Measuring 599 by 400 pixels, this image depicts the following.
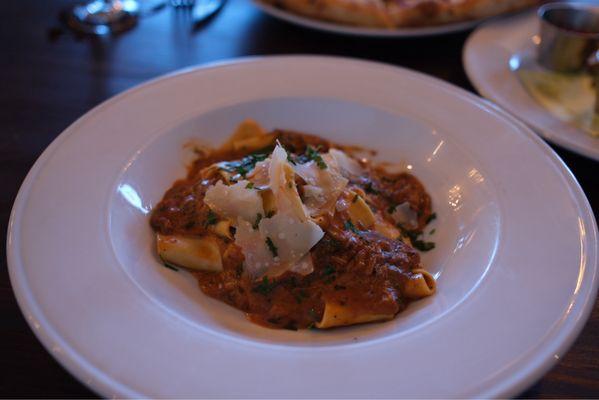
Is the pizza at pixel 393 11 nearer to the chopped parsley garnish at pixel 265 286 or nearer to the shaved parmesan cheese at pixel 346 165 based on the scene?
the shaved parmesan cheese at pixel 346 165

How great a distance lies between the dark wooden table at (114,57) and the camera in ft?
8.67

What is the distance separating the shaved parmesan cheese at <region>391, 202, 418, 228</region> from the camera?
2.39m

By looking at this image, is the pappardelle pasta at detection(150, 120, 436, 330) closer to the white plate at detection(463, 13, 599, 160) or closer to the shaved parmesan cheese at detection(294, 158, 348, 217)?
the shaved parmesan cheese at detection(294, 158, 348, 217)

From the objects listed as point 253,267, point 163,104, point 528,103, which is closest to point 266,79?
point 163,104

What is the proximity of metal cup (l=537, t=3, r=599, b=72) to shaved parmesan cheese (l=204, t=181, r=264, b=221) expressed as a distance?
2.39 m

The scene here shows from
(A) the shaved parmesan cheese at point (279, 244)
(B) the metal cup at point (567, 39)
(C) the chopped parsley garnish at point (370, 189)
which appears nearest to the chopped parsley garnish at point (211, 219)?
(A) the shaved parmesan cheese at point (279, 244)

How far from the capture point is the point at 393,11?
3588 mm

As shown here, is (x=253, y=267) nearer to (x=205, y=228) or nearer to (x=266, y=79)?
(x=205, y=228)

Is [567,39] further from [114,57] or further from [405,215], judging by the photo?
[114,57]

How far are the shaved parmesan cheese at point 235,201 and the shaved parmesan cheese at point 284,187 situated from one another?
0.27 feet

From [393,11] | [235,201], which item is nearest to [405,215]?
[235,201]

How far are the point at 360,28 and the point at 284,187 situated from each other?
1.88 metres

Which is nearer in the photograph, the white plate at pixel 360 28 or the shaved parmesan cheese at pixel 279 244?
the shaved parmesan cheese at pixel 279 244

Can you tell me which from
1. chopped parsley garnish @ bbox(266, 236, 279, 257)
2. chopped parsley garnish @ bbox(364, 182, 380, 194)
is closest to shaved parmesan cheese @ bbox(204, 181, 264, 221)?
chopped parsley garnish @ bbox(266, 236, 279, 257)
